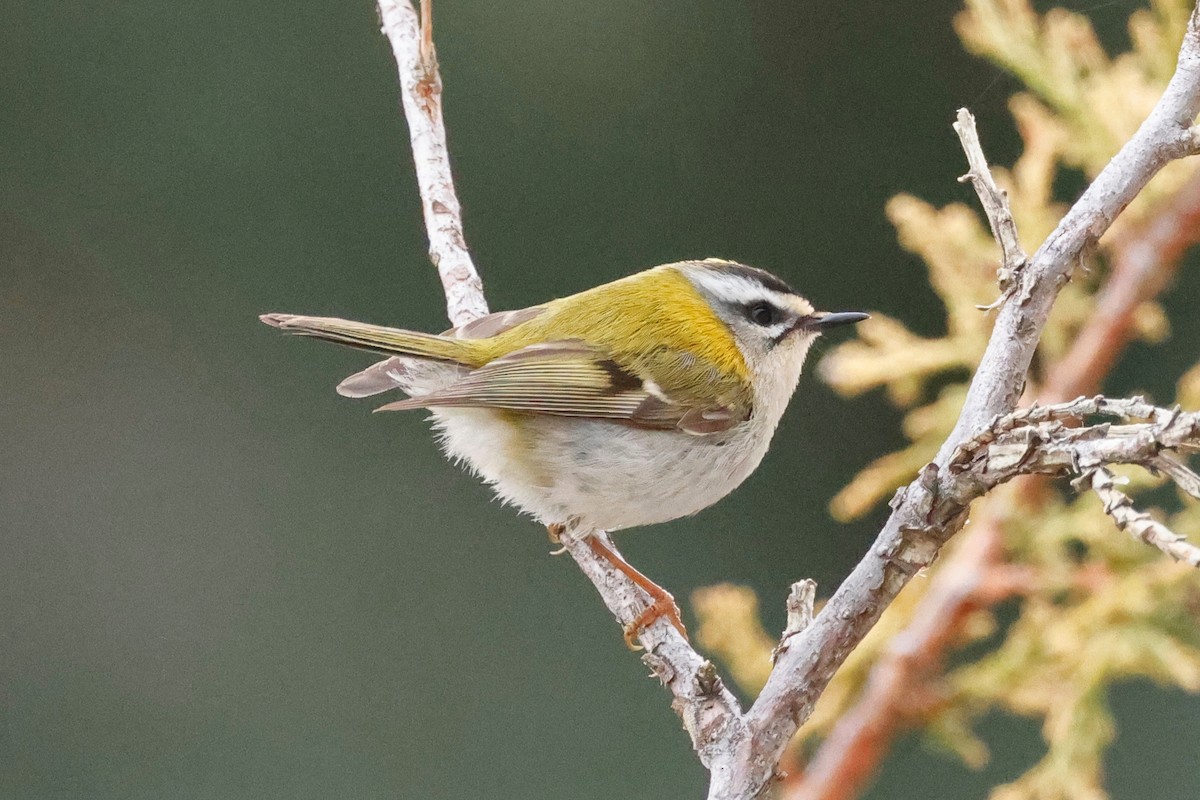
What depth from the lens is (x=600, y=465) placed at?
170cm

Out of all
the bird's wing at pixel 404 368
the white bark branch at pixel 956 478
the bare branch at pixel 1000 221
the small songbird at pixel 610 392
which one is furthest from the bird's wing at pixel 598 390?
the bare branch at pixel 1000 221

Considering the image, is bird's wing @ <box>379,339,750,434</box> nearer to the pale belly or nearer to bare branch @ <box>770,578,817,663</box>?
the pale belly

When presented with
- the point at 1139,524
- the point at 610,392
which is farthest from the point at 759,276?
the point at 1139,524

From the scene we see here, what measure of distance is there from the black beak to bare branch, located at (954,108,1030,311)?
0.62m

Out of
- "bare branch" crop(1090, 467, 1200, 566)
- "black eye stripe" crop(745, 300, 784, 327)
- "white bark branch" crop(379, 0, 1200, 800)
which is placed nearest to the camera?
"bare branch" crop(1090, 467, 1200, 566)

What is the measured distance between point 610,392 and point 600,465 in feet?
0.37

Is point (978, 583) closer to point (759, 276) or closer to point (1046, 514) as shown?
point (1046, 514)

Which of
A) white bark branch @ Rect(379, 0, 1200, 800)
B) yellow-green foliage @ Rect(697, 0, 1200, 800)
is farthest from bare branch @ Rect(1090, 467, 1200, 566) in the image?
yellow-green foliage @ Rect(697, 0, 1200, 800)

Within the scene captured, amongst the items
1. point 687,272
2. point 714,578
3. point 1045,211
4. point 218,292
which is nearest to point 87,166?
point 218,292

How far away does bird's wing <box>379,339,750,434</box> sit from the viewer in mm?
1676

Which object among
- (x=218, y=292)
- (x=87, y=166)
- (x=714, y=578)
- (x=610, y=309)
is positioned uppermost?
(x=87, y=166)

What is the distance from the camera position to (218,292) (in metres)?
3.60

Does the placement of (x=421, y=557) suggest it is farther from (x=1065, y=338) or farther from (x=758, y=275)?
(x=1065, y=338)

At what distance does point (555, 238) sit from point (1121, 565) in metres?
2.17
